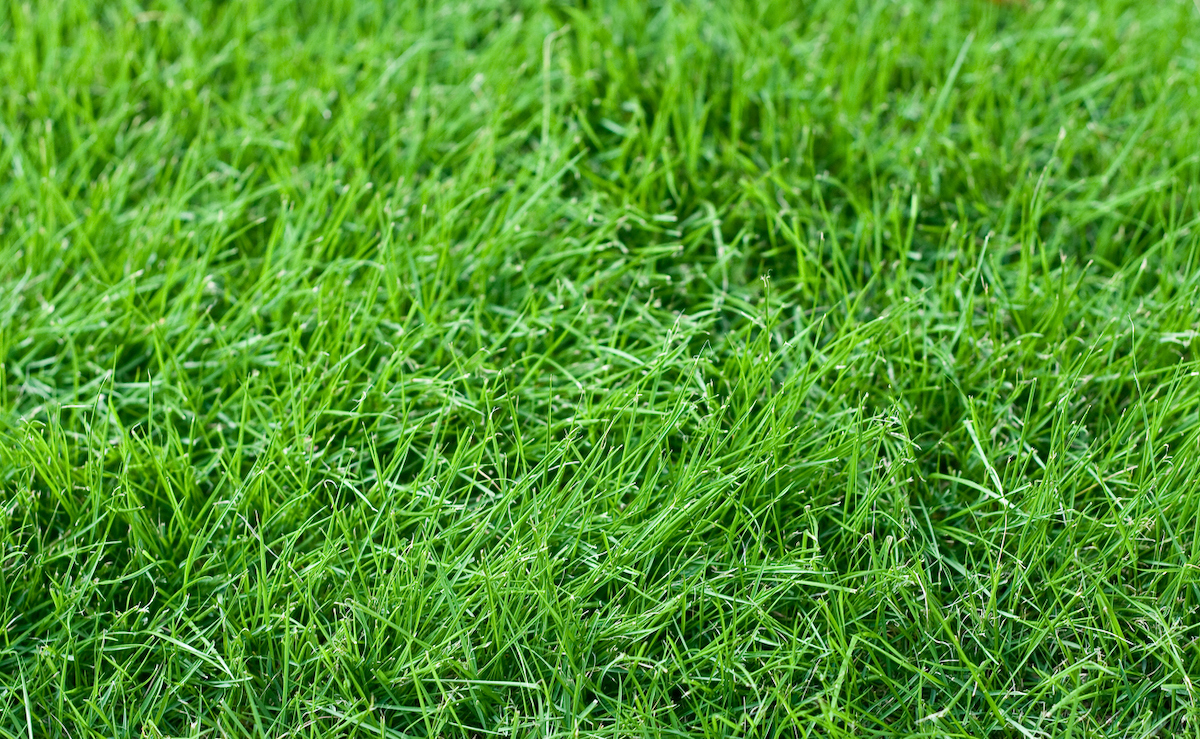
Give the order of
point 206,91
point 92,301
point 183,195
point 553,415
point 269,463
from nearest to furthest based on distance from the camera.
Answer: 1. point 269,463
2. point 553,415
3. point 92,301
4. point 183,195
5. point 206,91

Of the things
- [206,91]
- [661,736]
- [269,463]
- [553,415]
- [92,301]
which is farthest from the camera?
[206,91]

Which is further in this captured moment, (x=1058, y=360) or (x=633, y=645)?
(x=1058, y=360)

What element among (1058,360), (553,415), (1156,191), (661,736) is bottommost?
(661,736)

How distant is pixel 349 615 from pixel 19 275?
46.0 inches

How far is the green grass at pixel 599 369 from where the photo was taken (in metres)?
1.74

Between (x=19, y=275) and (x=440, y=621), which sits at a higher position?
(x=19, y=275)

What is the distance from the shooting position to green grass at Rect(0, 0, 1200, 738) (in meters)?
→ 1.74

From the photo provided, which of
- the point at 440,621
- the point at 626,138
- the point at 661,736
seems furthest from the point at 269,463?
the point at 626,138

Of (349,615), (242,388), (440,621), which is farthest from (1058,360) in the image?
(242,388)

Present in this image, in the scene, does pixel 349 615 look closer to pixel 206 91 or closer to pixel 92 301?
pixel 92 301

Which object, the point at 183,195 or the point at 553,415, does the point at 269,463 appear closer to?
the point at 553,415

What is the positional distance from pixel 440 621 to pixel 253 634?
12.2 inches

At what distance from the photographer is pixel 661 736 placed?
1.68 metres

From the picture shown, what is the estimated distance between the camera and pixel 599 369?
6.73ft
